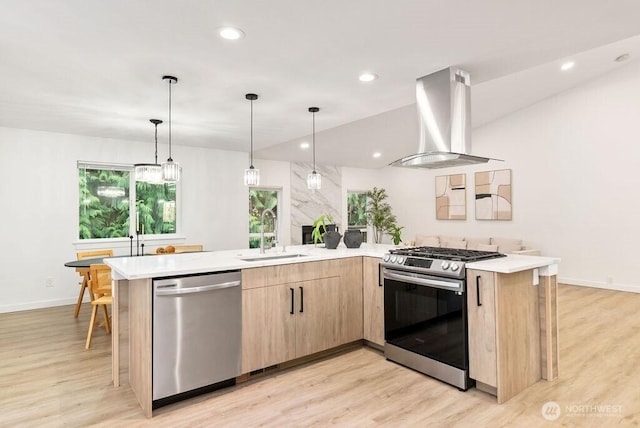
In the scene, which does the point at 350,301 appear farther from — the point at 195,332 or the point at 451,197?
the point at 451,197

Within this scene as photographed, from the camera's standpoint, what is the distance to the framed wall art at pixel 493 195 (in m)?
7.15

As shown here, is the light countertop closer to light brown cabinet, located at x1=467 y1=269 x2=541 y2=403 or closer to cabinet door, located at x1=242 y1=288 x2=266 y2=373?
light brown cabinet, located at x1=467 y1=269 x2=541 y2=403

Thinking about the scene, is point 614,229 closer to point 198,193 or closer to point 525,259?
point 525,259

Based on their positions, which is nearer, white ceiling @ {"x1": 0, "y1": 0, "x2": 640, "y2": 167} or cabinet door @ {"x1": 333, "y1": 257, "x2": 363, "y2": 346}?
white ceiling @ {"x1": 0, "y1": 0, "x2": 640, "y2": 167}

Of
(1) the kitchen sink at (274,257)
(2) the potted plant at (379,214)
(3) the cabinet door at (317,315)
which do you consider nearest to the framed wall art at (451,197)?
(2) the potted plant at (379,214)

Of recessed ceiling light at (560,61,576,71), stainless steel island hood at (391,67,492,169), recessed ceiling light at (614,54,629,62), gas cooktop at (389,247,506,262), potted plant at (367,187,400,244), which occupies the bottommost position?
gas cooktop at (389,247,506,262)

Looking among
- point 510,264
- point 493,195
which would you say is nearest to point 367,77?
point 510,264

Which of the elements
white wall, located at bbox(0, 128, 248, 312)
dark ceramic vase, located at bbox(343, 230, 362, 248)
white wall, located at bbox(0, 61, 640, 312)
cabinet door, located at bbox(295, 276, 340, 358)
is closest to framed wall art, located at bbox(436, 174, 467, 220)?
white wall, located at bbox(0, 61, 640, 312)

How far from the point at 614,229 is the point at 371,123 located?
4325 millimetres

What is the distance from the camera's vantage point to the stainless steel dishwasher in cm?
230

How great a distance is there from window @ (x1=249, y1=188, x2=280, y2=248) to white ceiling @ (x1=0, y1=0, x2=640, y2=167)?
3.35 metres

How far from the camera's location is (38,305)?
489 cm

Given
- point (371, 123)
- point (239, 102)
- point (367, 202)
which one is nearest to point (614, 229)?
point (371, 123)

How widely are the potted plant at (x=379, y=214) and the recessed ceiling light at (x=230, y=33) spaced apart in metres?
7.49
